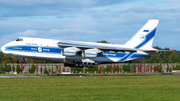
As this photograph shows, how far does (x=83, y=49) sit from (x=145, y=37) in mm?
12152

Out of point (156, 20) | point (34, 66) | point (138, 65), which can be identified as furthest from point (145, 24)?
point (34, 66)

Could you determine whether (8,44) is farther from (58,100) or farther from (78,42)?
(58,100)

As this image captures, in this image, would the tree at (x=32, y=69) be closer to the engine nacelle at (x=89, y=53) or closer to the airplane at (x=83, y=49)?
the airplane at (x=83, y=49)

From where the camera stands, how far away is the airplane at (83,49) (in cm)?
3875

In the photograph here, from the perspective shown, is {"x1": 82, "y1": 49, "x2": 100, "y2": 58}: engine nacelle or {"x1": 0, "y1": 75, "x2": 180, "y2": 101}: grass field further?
{"x1": 82, "y1": 49, "x2": 100, "y2": 58}: engine nacelle

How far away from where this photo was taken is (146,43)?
4559 cm

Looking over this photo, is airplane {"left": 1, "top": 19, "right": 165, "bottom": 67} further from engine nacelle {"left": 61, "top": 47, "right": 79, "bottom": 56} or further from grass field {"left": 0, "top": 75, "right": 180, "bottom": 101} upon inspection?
grass field {"left": 0, "top": 75, "right": 180, "bottom": 101}

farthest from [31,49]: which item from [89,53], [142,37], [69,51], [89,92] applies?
[89,92]

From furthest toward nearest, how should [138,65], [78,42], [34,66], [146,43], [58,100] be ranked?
[138,65]
[34,66]
[146,43]
[78,42]
[58,100]

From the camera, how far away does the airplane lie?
127 feet

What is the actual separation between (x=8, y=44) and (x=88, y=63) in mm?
13950

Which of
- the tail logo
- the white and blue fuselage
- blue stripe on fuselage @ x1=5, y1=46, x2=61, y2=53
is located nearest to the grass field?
blue stripe on fuselage @ x1=5, y1=46, x2=61, y2=53

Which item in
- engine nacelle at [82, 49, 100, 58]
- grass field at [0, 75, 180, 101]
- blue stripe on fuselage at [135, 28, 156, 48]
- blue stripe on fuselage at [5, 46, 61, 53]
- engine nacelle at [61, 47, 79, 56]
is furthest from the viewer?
A: blue stripe on fuselage at [135, 28, 156, 48]

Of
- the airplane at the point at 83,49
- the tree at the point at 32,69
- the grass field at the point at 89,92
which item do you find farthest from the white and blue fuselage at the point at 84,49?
→ the tree at the point at 32,69
